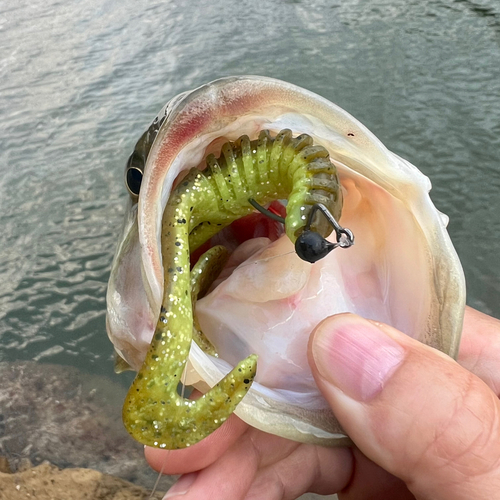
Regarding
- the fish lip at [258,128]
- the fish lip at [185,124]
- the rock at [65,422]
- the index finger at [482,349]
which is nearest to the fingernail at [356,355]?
the fish lip at [258,128]

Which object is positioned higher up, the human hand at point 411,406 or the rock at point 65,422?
the human hand at point 411,406

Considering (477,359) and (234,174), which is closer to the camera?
(234,174)

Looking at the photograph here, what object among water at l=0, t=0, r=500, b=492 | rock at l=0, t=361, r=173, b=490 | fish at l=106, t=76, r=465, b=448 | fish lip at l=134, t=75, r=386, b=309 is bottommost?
rock at l=0, t=361, r=173, b=490

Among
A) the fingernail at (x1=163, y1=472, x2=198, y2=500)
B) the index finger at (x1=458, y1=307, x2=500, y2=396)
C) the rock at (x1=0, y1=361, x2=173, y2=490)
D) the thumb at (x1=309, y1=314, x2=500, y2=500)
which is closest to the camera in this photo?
the thumb at (x1=309, y1=314, x2=500, y2=500)

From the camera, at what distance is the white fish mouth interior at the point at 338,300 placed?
32.9 inches

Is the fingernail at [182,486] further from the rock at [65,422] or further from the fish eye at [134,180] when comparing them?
the rock at [65,422]

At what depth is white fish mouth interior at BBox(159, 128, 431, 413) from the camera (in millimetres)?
835

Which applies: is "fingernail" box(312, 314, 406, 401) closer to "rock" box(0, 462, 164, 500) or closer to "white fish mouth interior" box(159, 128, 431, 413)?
"white fish mouth interior" box(159, 128, 431, 413)

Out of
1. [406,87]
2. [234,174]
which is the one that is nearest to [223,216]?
[234,174]

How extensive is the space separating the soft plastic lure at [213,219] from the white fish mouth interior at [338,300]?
6 cm

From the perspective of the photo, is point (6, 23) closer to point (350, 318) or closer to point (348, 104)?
point (348, 104)

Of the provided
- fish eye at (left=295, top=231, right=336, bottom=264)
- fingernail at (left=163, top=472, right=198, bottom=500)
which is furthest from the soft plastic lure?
fingernail at (left=163, top=472, right=198, bottom=500)

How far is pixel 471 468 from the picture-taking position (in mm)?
737

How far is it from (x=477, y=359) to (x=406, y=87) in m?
2.10
